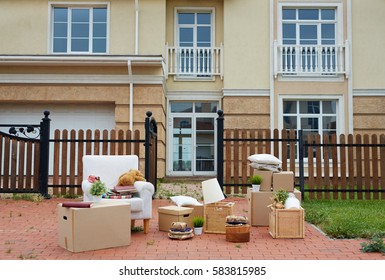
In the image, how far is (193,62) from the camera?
15453 mm

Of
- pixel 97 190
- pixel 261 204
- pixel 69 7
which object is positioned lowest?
pixel 261 204

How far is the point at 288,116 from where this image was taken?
1535 cm

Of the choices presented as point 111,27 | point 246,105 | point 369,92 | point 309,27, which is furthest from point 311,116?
point 111,27

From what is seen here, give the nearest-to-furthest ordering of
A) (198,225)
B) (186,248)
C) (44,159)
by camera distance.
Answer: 1. (186,248)
2. (198,225)
3. (44,159)

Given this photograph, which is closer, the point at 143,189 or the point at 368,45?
the point at 143,189

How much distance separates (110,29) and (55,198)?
272 inches

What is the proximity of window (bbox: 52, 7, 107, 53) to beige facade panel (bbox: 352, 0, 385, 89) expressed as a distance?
8.56m

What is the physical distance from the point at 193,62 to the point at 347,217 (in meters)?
9.22

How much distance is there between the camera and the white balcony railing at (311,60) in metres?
15.1

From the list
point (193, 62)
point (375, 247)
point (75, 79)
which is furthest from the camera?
point (193, 62)

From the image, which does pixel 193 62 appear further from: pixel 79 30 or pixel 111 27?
pixel 79 30

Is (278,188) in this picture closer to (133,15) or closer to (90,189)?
(90,189)

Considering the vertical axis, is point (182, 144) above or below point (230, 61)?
below
